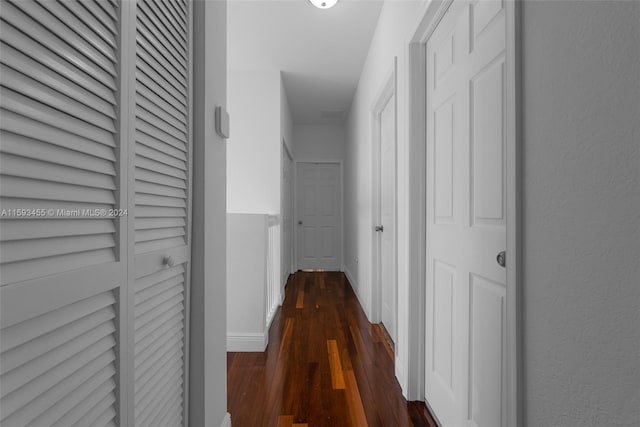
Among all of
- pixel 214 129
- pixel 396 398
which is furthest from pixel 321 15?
pixel 396 398

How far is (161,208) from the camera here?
1.08 meters

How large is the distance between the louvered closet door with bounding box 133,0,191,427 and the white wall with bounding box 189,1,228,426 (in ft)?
0.16

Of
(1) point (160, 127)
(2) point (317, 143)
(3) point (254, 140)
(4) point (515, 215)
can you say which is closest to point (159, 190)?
(1) point (160, 127)

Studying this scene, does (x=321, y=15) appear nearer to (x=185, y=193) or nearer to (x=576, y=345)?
(x=185, y=193)

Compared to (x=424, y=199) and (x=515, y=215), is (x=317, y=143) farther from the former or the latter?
(x=515, y=215)

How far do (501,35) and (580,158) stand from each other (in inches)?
24.4

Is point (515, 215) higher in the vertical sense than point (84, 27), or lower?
lower

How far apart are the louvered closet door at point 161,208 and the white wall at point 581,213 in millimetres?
979

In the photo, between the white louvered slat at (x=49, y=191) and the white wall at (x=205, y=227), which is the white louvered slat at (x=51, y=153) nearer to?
the white louvered slat at (x=49, y=191)

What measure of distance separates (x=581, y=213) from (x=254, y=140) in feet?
12.9

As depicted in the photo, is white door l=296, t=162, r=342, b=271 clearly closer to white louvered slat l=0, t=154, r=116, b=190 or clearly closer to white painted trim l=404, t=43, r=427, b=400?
white painted trim l=404, t=43, r=427, b=400

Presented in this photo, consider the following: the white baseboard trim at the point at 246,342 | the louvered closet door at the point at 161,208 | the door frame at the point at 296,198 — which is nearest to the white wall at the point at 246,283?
the white baseboard trim at the point at 246,342

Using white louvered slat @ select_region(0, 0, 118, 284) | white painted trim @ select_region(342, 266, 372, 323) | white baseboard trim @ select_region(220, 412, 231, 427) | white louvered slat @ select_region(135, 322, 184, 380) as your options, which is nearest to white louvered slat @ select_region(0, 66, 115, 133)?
white louvered slat @ select_region(0, 0, 118, 284)

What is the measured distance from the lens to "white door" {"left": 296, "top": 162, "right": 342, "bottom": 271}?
6773 millimetres
